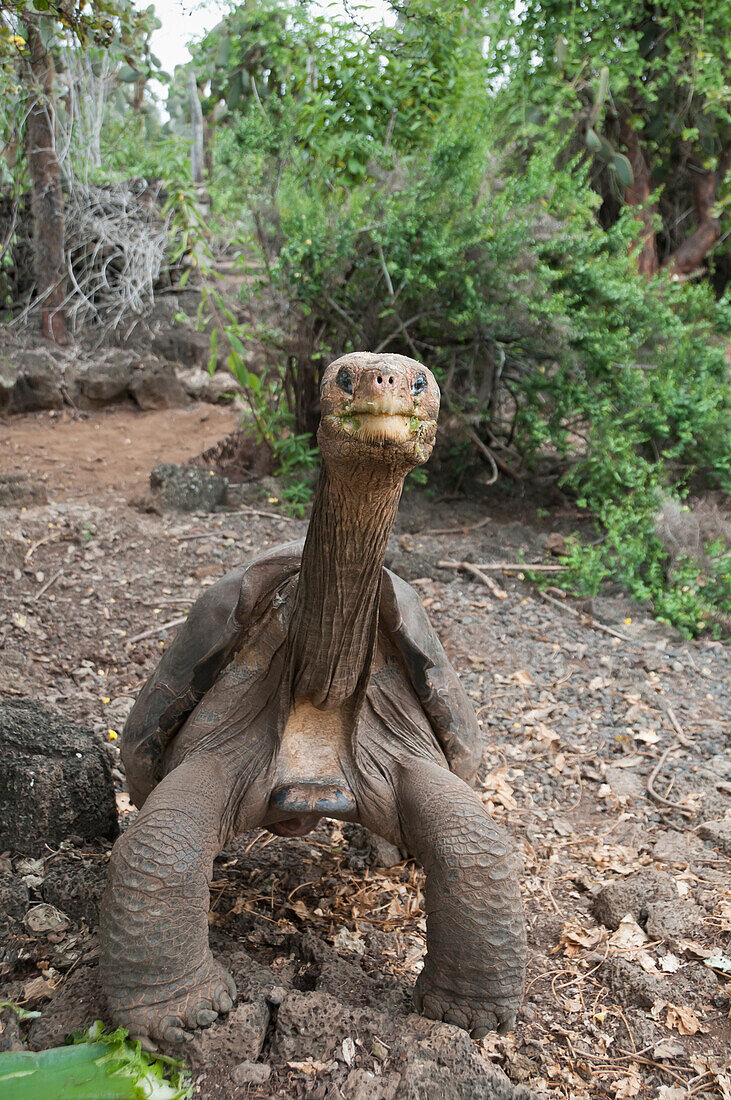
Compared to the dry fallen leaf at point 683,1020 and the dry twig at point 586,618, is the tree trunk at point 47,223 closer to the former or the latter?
the dry twig at point 586,618

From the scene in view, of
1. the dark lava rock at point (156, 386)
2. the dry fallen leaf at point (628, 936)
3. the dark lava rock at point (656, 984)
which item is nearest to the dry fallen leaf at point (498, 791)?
the dry fallen leaf at point (628, 936)

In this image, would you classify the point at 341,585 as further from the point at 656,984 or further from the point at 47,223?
the point at 47,223

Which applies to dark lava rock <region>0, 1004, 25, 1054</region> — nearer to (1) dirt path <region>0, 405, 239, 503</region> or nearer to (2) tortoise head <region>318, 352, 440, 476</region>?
(2) tortoise head <region>318, 352, 440, 476</region>

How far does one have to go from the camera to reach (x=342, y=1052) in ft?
5.67

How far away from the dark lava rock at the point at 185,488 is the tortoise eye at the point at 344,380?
4.05 m

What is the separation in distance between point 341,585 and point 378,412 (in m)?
0.51

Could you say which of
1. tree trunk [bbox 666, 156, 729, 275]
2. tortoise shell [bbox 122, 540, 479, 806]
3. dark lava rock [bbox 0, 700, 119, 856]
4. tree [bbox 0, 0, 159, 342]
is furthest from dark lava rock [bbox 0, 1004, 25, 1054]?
tree trunk [bbox 666, 156, 729, 275]

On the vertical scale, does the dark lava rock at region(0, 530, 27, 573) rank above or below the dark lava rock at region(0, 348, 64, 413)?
below

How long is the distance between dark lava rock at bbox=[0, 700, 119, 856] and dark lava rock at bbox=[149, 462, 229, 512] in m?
2.92

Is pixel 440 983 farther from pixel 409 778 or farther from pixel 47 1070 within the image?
pixel 47 1070

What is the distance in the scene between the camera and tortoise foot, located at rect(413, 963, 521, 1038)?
182cm

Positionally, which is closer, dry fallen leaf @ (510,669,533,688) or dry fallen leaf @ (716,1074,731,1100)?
dry fallen leaf @ (716,1074,731,1100)

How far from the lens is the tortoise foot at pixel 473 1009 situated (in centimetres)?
182

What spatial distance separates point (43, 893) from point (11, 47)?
280cm
